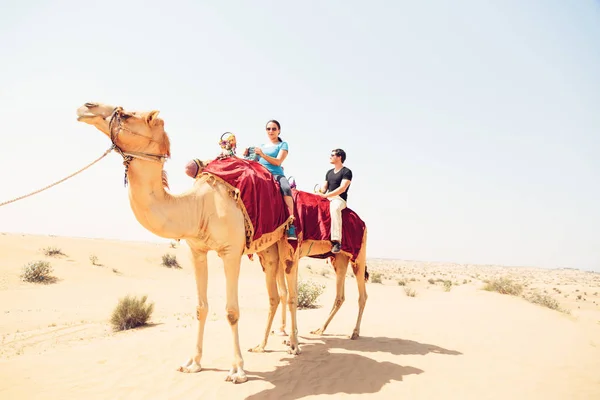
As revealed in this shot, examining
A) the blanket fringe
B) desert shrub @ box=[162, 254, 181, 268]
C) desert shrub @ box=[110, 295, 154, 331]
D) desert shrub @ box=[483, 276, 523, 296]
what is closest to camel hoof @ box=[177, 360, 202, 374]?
the blanket fringe

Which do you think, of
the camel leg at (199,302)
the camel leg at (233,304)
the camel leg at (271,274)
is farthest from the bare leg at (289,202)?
the camel leg at (199,302)

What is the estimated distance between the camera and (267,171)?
5.93 metres

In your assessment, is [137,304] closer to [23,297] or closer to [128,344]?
[128,344]

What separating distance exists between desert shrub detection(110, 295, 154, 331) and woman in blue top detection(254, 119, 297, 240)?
21.5 feet

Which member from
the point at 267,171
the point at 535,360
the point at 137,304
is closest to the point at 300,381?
the point at 267,171

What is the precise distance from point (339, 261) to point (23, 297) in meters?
12.3

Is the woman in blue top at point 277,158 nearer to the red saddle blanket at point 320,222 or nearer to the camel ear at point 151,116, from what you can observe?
the red saddle blanket at point 320,222

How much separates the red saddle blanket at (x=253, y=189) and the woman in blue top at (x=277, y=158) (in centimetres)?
37

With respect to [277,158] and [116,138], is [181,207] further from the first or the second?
→ [277,158]

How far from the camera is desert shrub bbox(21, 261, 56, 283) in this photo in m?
15.8

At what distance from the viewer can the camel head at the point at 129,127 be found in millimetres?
4004

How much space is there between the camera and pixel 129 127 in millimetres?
4137

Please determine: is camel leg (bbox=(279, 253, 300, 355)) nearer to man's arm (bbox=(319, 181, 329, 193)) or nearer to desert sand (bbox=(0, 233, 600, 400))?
desert sand (bbox=(0, 233, 600, 400))

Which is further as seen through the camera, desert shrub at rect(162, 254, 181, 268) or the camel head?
desert shrub at rect(162, 254, 181, 268)
